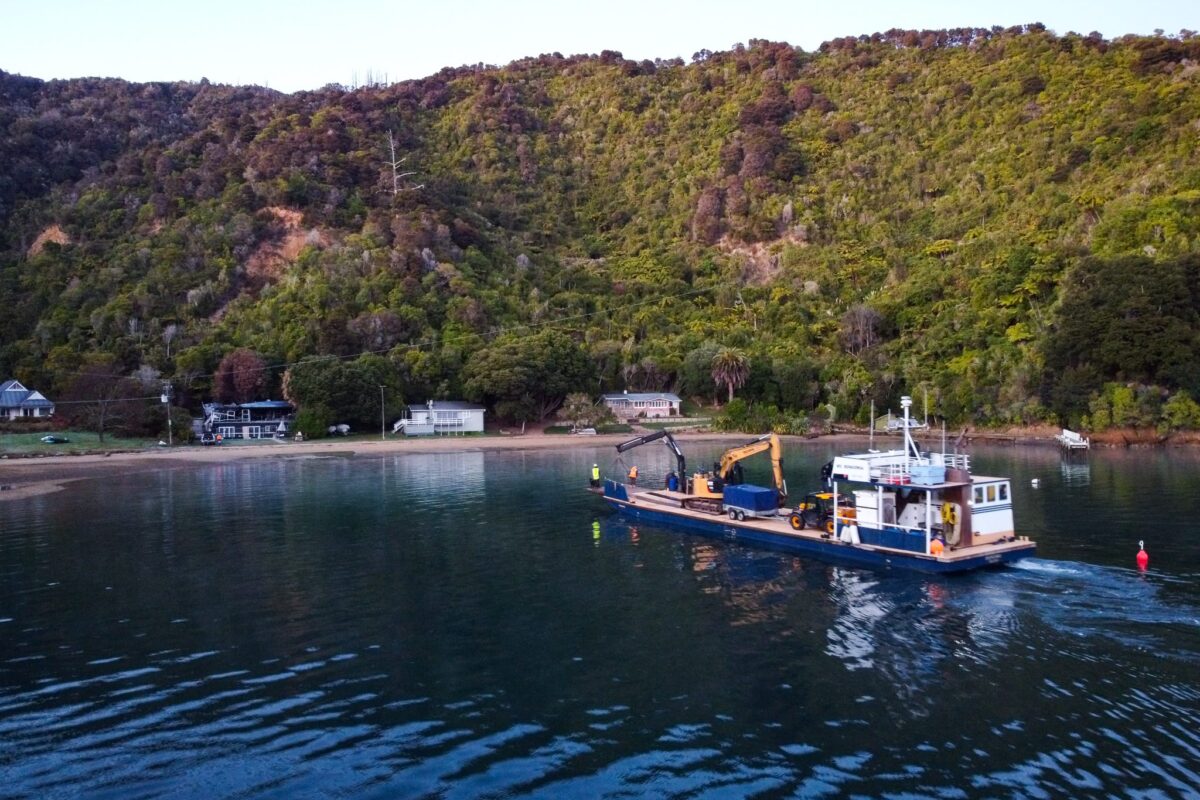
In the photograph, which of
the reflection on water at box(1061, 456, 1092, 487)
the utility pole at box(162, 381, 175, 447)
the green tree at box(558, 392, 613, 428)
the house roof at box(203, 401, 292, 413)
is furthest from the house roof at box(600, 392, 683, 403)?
the reflection on water at box(1061, 456, 1092, 487)

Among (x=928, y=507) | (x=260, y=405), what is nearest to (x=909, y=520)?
(x=928, y=507)

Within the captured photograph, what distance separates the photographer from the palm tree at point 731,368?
101625 mm

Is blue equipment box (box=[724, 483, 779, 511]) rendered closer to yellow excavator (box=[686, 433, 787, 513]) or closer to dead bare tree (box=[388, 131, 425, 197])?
yellow excavator (box=[686, 433, 787, 513])

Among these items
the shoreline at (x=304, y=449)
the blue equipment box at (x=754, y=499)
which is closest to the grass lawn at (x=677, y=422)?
the shoreline at (x=304, y=449)

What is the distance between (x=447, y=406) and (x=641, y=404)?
26.9 meters

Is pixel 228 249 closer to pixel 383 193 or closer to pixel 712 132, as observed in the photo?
pixel 383 193

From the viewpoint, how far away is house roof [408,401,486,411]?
320ft

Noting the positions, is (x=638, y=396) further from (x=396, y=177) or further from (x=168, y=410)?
(x=396, y=177)

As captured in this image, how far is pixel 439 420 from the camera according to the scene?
97.0 metres

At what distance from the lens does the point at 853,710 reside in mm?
15836

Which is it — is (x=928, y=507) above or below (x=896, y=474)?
below

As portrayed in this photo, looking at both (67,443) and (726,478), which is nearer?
(726,478)

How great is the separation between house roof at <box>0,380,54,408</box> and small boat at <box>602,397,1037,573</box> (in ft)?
307

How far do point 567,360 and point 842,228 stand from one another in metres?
73.5
